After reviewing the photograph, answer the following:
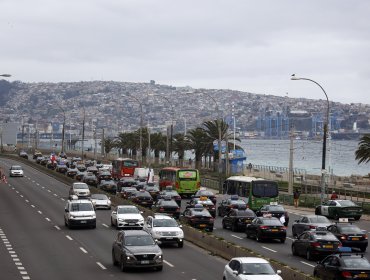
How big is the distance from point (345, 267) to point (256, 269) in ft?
10.1

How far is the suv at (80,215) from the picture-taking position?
4438cm

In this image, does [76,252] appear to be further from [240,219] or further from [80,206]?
[240,219]

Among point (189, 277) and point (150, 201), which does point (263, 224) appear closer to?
point (189, 277)

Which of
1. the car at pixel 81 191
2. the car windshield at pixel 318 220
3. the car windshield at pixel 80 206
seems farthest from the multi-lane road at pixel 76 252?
the car at pixel 81 191

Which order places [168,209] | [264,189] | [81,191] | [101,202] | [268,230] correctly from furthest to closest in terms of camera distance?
[81,191] < [101,202] < [264,189] < [168,209] < [268,230]

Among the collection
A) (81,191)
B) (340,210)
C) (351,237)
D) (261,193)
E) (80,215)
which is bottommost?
(81,191)

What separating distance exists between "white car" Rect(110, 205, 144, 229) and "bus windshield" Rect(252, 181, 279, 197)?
43.8ft

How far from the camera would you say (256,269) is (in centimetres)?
2245

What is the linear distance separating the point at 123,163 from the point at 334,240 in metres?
63.2

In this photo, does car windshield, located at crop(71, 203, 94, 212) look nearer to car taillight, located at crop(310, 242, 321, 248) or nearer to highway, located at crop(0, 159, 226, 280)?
highway, located at crop(0, 159, 226, 280)

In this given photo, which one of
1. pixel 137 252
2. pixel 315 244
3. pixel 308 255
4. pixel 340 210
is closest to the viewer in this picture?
pixel 137 252

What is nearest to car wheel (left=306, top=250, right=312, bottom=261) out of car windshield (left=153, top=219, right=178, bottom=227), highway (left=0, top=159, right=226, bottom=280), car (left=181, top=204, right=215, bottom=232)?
highway (left=0, top=159, right=226, bottom=280)

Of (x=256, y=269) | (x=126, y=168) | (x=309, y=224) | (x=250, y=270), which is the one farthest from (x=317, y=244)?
(x=126, y=168)

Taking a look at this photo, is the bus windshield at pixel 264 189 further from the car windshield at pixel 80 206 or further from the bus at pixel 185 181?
the bus at pixel 185 181
